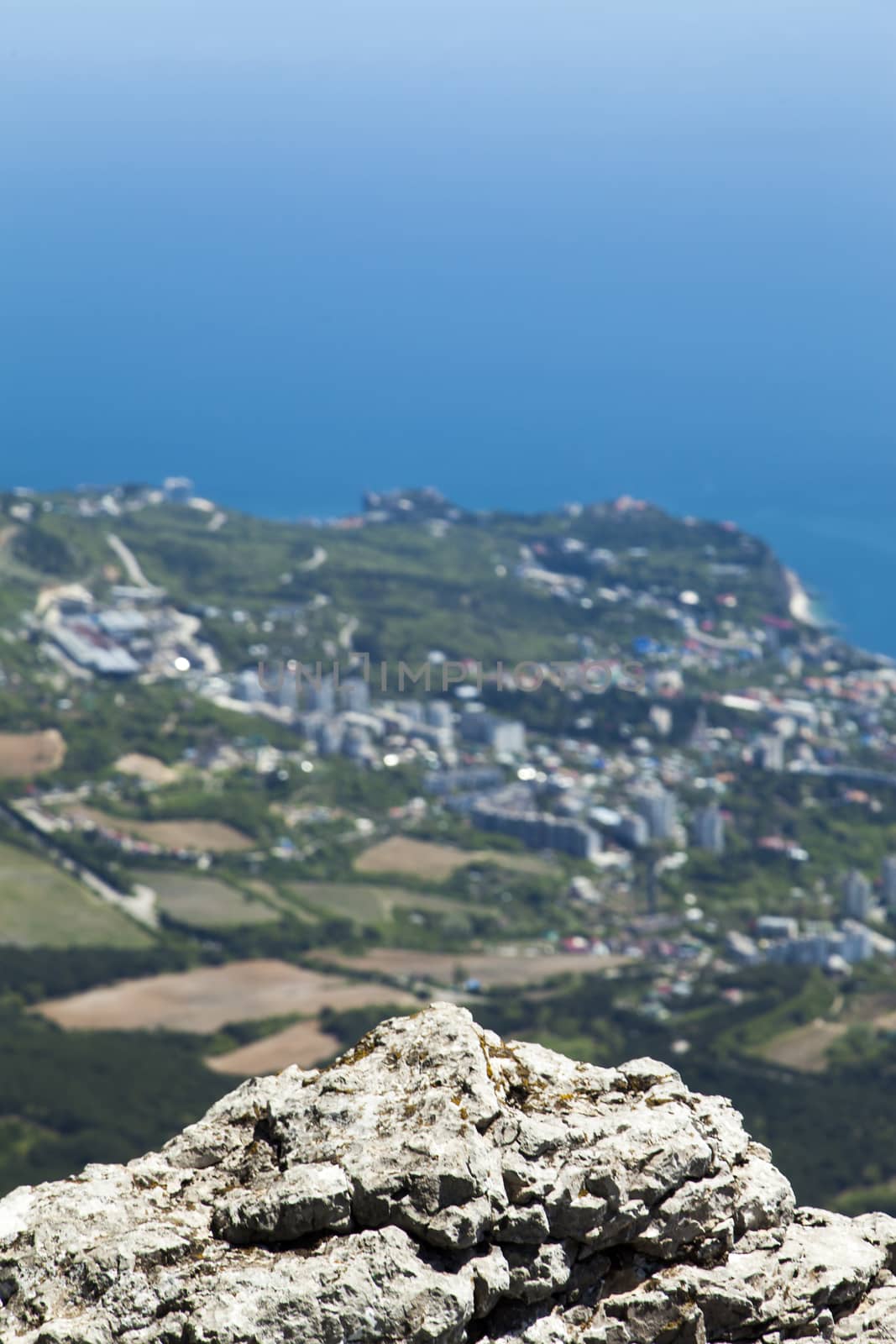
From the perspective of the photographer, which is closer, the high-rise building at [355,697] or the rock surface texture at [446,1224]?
the rock surface texture at [446,1224]

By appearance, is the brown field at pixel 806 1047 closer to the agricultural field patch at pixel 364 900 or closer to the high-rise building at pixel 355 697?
the agricultural field patch at pixel 364 900

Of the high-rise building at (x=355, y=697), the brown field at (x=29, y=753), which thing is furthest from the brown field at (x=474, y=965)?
the high-rise building at (x=355, y=697)

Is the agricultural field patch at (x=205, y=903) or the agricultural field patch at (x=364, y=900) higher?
the agricultural field patch at (x=364, y=900)

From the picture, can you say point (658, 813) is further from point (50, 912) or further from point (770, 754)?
point (50, 912)

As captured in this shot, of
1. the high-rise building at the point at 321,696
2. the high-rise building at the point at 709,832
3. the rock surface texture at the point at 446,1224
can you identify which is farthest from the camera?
the high-rise building at the point at 321,696

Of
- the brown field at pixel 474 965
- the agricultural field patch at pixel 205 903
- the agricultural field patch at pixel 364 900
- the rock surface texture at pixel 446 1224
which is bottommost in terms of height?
the rock surface texture at pixel 446 1224

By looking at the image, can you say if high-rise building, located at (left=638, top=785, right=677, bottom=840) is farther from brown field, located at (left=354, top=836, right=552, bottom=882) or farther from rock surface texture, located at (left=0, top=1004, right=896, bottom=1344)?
rock surface texture, located at (left=0, top=1004, right=896, bottom=1344)

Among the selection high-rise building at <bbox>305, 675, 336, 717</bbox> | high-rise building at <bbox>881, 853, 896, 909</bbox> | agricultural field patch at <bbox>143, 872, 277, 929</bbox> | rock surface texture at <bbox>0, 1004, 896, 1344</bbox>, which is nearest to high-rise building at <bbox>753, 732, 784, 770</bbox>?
high-rise building at <bbox>881, 853, 896, 909</bbox>

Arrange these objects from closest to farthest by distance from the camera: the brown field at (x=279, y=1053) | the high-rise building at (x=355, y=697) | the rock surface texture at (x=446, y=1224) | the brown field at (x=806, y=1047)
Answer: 1. the rock surface texture at (x=446, y=1224)
2. the brown field at (x=279, y=1053)
3. the brown field at (x=806, y=1047)
4. the high-rise building at (x=355, y=697)
